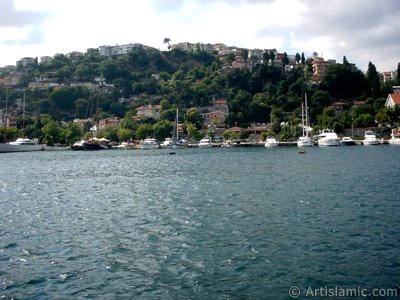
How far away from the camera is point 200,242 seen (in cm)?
1493

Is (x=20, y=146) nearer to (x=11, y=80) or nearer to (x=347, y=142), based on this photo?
(x=347, y=142)

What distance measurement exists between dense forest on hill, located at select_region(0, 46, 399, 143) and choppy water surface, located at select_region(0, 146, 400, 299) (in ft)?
264

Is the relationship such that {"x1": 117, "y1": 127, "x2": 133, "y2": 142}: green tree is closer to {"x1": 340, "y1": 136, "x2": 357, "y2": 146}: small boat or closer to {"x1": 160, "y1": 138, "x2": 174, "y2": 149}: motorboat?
{"x1": 160, "y1": 138, "x2": 174, "y2": 149}: motorboat

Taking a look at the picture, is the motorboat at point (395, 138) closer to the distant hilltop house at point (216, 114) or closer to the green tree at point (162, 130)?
the distant hilltop house at point (216, 114)

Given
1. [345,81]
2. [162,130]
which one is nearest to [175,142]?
[162,130]

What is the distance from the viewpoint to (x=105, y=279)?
38.0ft

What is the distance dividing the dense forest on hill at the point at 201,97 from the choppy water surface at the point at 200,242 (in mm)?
80403

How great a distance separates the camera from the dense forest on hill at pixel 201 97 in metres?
115

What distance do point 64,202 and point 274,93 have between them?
113348mm

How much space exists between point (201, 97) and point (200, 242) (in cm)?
13042

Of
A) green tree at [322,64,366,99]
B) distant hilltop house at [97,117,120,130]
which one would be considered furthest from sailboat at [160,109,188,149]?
green tree at [322,64,366,99]

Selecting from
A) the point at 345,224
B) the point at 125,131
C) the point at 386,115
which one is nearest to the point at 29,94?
the point at 125,131

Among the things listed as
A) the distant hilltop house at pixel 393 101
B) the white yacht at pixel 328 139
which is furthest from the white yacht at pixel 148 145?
the distant hilltop house at pixel 393 101

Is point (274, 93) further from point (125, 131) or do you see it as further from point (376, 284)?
point (376, 284)
